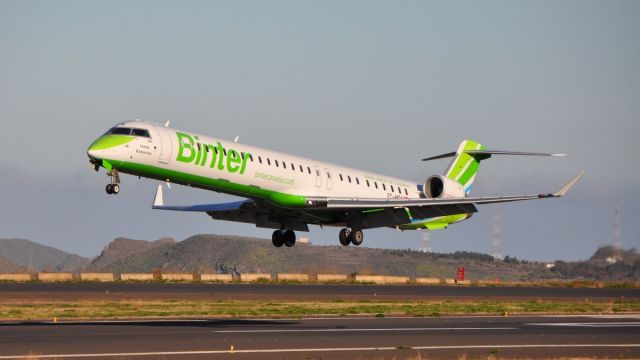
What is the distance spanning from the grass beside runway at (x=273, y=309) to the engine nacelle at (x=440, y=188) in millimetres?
4671

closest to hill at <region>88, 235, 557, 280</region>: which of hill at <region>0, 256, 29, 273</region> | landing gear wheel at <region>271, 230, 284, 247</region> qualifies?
hill at <region>0, 256, 29, 273</region>

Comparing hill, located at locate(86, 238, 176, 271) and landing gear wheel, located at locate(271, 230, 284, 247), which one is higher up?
hill, located at locate(86, 238, 176, 271)

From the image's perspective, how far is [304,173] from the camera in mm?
39531

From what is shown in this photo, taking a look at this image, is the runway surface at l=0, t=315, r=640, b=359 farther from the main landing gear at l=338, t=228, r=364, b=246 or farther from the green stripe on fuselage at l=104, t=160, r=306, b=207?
the main landing gear at l=338, t=228, r=364, b=246

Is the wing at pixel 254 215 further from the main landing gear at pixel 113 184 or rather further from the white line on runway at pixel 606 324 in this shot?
the white line on runway at pixel 606 324

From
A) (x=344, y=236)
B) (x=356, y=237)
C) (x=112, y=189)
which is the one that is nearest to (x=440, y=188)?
(x=356, y=237)

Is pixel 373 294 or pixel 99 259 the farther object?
pixel 99 259

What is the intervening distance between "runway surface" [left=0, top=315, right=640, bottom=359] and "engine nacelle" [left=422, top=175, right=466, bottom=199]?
1272 centimetres

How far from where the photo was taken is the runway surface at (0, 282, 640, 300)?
42.3 m

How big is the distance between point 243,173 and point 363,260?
53143 mm

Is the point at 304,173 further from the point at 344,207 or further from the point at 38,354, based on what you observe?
the point at 38,354

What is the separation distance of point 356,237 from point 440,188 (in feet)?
17.4

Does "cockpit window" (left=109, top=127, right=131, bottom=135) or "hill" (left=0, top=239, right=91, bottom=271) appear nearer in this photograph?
"cockpit window" (left=109, top=127, right=131, bottom=135)

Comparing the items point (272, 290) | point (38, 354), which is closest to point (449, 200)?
point (272, 290)
